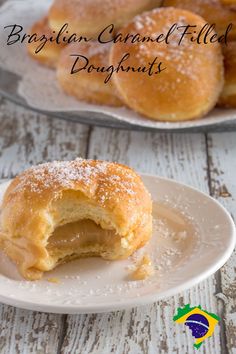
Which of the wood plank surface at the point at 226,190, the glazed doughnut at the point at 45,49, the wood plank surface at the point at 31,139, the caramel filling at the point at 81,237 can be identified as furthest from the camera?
the glazed doughnut at the point at 45,49

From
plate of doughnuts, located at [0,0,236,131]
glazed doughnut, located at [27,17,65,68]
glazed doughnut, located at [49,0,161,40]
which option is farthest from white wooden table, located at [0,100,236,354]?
glazed doughnut, located at [49,0,161,40]

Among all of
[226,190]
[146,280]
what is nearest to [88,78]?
[226,190]

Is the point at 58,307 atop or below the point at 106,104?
below

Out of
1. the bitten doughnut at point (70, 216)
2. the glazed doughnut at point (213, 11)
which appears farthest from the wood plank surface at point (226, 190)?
the glazed doughnut at point (213, 11)

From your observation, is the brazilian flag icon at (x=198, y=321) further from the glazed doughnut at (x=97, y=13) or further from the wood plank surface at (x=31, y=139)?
the glazed doughnut at (x=97, y=13)

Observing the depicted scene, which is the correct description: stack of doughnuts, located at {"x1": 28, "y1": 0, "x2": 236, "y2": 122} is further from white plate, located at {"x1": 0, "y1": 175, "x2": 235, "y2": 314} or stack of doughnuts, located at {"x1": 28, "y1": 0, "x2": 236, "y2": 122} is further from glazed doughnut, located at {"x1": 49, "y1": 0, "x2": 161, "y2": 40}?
white plate, located at {"x1": 0, "y1": 175, "x2": 235, "y2": 314}

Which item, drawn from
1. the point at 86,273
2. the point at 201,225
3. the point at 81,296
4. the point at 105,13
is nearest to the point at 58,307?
the point at 81,296

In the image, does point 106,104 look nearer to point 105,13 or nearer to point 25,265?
point 105,13

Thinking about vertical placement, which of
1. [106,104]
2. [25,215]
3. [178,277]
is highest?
[106,104]
